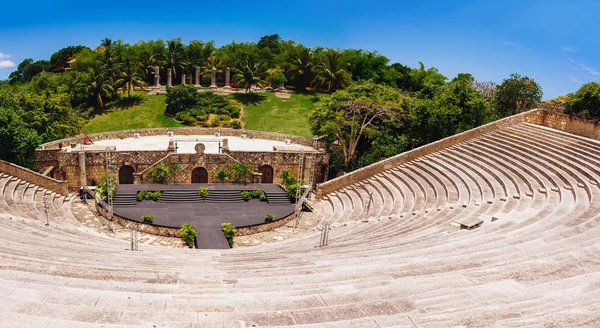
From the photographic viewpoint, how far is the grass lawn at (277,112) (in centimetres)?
5331

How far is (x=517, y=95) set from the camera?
39.2 m

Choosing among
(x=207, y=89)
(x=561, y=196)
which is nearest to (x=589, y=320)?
(x=561, y=196)

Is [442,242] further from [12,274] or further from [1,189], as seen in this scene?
[1,189]

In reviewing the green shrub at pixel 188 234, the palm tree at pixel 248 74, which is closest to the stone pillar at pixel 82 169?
the green shrub at pixel 188 234

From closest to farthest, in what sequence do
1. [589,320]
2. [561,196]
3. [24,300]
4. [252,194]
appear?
[24,300] < [589,320] < [561,196] < [252,194]

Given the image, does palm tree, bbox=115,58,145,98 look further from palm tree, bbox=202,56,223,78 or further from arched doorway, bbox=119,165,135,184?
arched doorway, bbox=119,165,135,184

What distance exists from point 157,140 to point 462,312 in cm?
3701

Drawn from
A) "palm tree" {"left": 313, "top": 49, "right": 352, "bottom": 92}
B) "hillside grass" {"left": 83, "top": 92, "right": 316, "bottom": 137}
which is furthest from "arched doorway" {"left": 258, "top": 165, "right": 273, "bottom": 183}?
"palm tree" {"left": 313, "top": 49, "right": 352, "bottom": 92}

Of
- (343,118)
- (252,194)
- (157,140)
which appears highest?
(343,118)

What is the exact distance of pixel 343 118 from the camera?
123 feet

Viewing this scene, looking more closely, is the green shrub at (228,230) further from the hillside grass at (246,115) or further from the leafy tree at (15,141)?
the hillside grass at (246,115)

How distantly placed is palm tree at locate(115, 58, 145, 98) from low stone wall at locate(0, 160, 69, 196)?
2878cm

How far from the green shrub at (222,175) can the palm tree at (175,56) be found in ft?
116

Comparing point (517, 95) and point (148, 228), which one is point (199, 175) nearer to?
point (148, 228)
